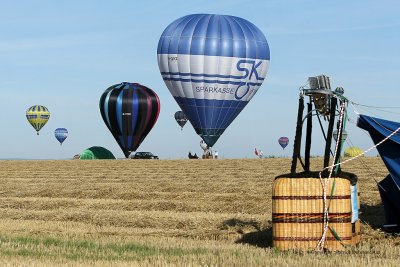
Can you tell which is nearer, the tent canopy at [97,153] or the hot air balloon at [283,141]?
the tent canopy at [97,153]

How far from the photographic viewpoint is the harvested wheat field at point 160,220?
42.1ft

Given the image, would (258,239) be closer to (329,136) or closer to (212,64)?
(329,136)

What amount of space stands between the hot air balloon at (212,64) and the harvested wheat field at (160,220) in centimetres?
1545

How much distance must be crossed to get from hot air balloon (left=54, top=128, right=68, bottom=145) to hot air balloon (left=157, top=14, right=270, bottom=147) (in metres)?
42.9

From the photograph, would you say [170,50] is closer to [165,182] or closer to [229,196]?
[165,182]

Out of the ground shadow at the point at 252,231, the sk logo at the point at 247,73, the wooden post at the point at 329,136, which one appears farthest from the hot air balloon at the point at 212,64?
the wooden post at the point at 329,136

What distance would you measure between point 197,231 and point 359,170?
14.2 metres

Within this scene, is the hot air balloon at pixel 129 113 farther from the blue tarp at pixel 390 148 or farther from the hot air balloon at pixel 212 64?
the blue tarp at pixel 390 148

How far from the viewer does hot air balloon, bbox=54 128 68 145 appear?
306 feet

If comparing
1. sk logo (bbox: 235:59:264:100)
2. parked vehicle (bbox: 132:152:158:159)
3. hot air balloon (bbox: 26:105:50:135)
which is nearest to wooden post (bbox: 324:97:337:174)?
sk logo (bbox: 235:59:264:100)

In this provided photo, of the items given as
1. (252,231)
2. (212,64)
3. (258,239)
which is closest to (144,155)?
(212,64)

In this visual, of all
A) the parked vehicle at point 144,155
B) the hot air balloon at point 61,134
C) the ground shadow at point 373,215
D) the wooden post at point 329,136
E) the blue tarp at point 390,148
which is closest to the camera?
the wooden post at point 329,136

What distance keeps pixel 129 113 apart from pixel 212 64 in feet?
41.0

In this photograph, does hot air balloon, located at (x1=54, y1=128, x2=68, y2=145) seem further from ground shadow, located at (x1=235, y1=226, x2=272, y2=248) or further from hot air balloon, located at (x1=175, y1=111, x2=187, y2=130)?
ground shadow, located at (x1=235, y1=226, x2=272, y2=248)
